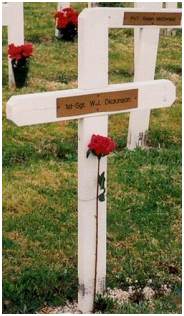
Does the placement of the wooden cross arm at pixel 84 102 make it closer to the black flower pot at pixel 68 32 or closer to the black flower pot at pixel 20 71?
the black flower pot at pixel 20 71

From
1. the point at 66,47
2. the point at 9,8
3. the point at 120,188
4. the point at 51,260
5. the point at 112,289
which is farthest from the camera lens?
the point at 66,47

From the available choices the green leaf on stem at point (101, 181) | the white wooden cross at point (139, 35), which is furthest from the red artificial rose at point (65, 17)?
the green leaf on stem at point (101, 181)

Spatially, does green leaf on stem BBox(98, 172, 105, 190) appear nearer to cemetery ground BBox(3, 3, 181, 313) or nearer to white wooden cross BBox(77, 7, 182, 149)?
white wooden cross BBox(77, 7, 182, 149)

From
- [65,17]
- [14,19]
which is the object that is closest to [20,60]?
[14,19]

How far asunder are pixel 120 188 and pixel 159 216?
655mm

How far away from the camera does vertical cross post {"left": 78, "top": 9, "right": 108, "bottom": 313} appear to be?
367 centimetres

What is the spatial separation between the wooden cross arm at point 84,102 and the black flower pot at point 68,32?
21.7 ft

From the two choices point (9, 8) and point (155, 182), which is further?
point (9, 8)

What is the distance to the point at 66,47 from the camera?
34.2ft

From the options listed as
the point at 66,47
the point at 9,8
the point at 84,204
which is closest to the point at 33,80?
the point at 9,8

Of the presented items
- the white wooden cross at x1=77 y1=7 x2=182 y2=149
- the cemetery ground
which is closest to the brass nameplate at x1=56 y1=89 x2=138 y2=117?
the white wooden cross at x1=77 y1=7 x2=182 y2=149

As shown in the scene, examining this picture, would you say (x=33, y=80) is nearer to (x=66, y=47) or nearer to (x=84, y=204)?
(x=66, y=47)

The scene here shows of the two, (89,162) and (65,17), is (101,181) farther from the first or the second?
(65,17)

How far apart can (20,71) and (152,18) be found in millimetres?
2981
